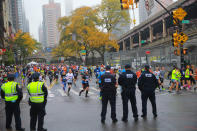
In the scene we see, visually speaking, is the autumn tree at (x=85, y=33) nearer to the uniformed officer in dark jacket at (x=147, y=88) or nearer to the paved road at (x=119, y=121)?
the paved road at (x=119, y=121)

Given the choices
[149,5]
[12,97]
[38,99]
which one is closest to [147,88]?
[38,99]

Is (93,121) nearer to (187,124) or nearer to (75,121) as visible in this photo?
(75,121)

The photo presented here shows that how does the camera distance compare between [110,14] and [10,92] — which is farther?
[110,14]

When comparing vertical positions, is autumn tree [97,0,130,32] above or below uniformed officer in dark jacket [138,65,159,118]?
above

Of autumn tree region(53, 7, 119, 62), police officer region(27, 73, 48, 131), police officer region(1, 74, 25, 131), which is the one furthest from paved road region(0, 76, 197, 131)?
autumn tree region(53, 7, 119, 62)

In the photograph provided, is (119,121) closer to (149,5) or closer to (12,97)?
(12,97)

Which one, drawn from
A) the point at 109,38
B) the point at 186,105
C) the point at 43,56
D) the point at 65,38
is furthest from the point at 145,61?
the point at 43,56

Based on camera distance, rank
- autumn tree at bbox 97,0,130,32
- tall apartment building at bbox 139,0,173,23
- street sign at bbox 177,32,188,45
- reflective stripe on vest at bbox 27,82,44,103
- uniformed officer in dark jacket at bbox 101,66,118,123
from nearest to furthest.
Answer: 1. reflective stripe on vest at bbox 27,82,44,103
2. uniformed officer in dark jacket at bbox 101,66,118,123
3. street sign at bbox 177,32,188,45
4. tall apartment building at bbox 139,0,173,23
5. autumn tree at bbox 97,0,130,32

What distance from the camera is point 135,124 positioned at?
7520 millimetres

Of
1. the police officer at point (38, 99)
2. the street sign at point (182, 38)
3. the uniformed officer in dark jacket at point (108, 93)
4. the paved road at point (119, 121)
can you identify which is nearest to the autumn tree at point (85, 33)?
the street sign at point (182, 38)

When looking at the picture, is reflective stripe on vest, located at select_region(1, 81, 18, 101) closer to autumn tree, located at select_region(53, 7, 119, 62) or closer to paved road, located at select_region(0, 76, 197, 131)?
paved road, located at select_region(0, 76, 197, 131)

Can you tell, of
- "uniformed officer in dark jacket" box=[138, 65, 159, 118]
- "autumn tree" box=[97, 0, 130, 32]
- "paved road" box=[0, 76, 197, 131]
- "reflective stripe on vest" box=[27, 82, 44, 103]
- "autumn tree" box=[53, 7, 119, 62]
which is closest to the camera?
"reflective stripe on vest" box=[27, 82, 44, 103]

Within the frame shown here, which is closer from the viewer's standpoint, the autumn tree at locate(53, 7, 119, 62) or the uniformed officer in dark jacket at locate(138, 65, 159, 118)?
the uniformed officer in dark jacket at locate(138, 65, 159, 118)

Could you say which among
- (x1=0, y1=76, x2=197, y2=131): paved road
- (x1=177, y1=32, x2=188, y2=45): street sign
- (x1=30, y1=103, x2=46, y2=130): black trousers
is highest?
(x1=177, y1=32, x2=188, y2=45): street sign
